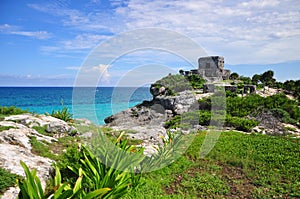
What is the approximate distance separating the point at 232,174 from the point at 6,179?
5.19 m

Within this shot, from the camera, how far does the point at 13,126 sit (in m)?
7.02

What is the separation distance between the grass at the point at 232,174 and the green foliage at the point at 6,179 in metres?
2.09

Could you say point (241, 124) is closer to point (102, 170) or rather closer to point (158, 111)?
point (158, 111)

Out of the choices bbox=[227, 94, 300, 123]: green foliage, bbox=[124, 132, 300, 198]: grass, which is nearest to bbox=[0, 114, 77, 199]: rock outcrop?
bbox=[124, 132, 300, 198]: grass

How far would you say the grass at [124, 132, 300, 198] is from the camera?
5395 millimetres

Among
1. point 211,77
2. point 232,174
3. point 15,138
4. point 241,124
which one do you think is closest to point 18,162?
point 15,138

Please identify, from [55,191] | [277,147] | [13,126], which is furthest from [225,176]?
[13,126]

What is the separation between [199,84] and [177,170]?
2121 centimetres

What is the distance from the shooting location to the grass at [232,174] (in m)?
5.39

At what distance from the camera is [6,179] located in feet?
13.6

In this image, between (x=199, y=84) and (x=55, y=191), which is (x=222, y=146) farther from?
(x=199, y=84)

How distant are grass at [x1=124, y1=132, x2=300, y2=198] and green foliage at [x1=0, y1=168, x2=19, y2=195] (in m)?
2.09

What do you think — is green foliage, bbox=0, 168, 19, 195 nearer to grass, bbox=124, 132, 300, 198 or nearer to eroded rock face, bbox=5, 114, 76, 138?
grass, bbox=124, 132, 300, 198

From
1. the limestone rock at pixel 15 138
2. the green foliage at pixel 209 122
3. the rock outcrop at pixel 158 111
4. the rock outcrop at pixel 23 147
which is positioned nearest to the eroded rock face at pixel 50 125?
the rock outcrop at pixel 23 147
